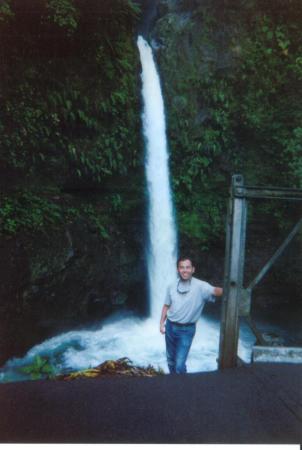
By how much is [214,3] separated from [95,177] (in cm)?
814

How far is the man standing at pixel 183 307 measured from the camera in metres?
5.46

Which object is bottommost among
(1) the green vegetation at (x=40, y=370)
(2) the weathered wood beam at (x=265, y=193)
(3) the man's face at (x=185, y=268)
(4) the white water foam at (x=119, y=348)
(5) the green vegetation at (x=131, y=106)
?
(4) the white water foam at (x=119, y=348)

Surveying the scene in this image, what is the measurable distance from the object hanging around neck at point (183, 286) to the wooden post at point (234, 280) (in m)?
0.94

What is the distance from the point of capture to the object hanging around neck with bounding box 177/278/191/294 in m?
5.51

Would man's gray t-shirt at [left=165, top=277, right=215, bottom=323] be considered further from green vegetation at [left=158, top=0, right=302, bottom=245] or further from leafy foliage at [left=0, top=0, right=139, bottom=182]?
green vegetation at [left=158, top=0, right=302, bottom=245]

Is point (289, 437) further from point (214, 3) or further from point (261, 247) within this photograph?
point (214, 3)

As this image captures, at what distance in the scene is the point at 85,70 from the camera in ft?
36.7

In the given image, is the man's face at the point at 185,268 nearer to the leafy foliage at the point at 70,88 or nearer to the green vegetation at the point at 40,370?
the green vegetation at the point at 40,370

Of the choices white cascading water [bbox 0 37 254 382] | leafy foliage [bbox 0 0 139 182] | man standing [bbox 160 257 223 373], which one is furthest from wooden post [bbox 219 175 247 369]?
leafy foliage [bbox 0 0 139 182]

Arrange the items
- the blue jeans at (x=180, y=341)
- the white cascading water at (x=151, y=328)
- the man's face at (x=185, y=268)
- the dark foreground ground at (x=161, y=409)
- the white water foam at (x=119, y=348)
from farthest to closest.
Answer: the white cascading water at (x=151, y=328)
the white water foam at (x=119, y=348)
the blue jeans at (x=180, y=341)
the man's face at (x=185, y=268)
the dark foreground ground at (x=161, y=409)

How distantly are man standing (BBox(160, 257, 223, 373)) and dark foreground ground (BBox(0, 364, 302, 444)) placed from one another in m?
1.24

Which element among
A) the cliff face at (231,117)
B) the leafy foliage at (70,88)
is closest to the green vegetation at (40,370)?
the leafy foliage at (70,88)

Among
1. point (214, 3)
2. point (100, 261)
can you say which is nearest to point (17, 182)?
point (100, 261)

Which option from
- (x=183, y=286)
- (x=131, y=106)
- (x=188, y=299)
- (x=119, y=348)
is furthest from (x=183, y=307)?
(x=131, y=106)
